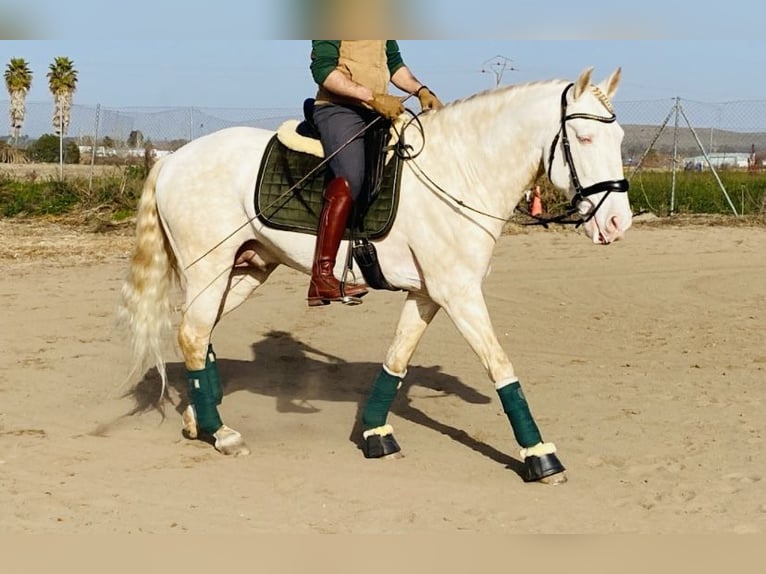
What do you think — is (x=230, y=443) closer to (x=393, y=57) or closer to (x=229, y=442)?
(x=229, y=442)

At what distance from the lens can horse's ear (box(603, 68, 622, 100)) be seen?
4.88 metres

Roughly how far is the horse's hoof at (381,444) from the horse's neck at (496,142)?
147 cm

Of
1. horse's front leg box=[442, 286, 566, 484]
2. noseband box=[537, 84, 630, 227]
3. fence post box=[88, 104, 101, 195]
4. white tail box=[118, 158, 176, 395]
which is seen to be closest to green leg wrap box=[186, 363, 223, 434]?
white tail box=[118, 158, 176, 395]

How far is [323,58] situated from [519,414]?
86.1 inches

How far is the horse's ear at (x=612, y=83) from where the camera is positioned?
4.88 metres

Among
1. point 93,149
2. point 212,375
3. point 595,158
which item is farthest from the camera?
point 93,149

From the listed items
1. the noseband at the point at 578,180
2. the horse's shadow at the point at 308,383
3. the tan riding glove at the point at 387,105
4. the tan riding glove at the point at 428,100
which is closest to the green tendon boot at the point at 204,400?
the horse's shadow at the point at 308,383

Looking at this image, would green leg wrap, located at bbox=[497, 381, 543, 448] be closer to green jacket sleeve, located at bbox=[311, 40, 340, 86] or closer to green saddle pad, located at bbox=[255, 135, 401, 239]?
green saddle pad, located at bbox=[255, 135, 401, 239]

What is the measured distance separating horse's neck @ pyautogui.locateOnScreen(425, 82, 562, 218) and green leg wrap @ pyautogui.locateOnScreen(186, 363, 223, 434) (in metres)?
1.95

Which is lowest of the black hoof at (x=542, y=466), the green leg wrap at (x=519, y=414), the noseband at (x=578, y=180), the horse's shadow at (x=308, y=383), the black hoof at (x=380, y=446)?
the horse's shadow at (x=308, y=383)

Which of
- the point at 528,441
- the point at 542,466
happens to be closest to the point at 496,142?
the point at 528,441

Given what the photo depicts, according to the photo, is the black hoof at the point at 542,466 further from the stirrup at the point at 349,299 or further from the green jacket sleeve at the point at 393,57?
the green jacket sleeve at the point at 393,57

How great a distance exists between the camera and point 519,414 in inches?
203

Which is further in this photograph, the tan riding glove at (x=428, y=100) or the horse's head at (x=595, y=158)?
the tan riding glove at (x=428, y=100)
